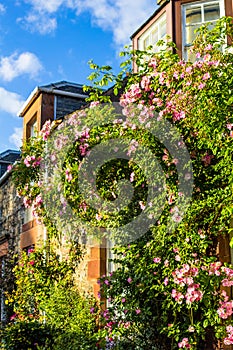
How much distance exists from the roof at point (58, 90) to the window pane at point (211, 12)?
15.2 ft

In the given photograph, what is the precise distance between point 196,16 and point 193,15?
0.06m

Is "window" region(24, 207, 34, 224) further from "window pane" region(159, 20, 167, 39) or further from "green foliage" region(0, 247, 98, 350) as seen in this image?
Answer: "window pane" region(159, 20, 167, 39)

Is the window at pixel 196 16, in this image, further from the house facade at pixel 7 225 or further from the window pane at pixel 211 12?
the house facade at pixel 7 225

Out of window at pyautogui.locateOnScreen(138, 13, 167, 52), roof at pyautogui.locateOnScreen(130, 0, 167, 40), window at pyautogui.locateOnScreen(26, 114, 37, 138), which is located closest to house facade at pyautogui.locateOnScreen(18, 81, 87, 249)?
window at pyautogui.locateOnScreen(26, 114, 37, 138)

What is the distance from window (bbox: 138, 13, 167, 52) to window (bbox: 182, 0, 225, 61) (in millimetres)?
451

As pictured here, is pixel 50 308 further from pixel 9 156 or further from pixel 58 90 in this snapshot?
pixel 9 156

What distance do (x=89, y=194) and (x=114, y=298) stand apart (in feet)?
4.71

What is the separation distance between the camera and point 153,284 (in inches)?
216

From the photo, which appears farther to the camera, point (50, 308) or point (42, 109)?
point (42, 109)

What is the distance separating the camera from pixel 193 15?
27.1ft

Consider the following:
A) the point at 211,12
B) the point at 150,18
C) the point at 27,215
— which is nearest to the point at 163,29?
the point at 150,18

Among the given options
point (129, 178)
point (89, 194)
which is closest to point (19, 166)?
point (89, 194)

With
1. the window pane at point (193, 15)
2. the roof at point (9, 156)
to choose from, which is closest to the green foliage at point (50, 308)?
the window pane at point (193, 15)

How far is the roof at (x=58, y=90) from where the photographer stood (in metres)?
11.7
